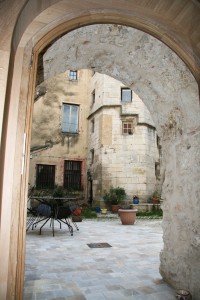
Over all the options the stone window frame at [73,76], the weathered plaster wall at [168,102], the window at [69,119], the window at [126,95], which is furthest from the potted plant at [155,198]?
the weathered plaster wall at [168,102]

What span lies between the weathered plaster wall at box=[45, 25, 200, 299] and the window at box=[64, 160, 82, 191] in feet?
38.4

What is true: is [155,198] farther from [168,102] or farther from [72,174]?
[168,102]

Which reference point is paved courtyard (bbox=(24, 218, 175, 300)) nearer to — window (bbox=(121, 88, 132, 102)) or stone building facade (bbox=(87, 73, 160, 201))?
stone building facade (bbox=(87, 73, 160, 201))

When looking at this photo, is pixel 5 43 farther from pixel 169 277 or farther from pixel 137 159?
pixel 137 159

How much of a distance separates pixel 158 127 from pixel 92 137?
1151cm

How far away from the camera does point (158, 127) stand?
115 inches

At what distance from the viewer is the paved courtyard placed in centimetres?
229

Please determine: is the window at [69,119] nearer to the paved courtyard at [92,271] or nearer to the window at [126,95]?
the window at [126,95]

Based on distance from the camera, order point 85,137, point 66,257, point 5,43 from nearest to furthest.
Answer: point 5,43
point 66,257
point 85,137

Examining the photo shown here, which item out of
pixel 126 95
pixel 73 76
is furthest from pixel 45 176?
pixel 73 76

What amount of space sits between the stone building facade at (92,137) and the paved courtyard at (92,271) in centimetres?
814

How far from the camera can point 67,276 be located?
9.04ft

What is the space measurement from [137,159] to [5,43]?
11995mm

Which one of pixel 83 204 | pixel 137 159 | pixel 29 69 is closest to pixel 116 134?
pixel 137 159
